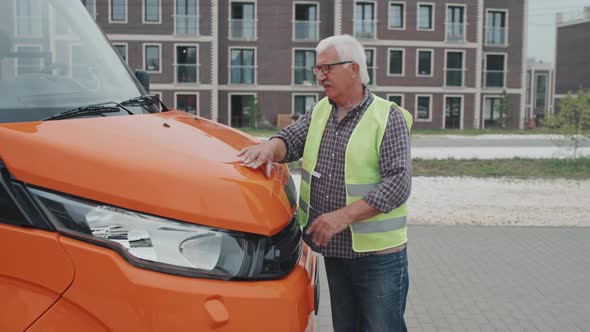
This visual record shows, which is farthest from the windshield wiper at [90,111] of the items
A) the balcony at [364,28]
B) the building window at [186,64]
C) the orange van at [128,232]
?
the balcony at [364,28]

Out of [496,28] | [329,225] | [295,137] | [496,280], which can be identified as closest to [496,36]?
[496,28]

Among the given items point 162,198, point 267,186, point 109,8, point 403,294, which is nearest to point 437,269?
point 403,294

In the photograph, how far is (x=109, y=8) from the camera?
4312 centimetres

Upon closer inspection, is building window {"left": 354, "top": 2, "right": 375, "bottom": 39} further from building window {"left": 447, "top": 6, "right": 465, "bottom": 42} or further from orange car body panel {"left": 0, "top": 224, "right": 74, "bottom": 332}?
orange car body panel {"left": 0, "top": 224, "right": 74, "bottom": 332}

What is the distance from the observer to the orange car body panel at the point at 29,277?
1.87m

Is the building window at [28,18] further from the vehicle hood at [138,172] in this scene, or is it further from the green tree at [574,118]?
the green tree at [574,118]

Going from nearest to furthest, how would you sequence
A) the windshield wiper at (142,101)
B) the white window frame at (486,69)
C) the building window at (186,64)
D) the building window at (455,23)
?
the windshield wiper at (142,101) → the building window at (186,64) → the building window at (455,23) → the white window frame at (486,69)

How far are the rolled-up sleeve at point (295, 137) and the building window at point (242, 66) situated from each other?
42.5 m

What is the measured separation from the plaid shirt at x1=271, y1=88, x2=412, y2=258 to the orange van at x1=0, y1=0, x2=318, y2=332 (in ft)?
2.10

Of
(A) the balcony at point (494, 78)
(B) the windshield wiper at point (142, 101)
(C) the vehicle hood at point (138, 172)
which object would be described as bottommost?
(C) the vehicle hood at point (138, 172)

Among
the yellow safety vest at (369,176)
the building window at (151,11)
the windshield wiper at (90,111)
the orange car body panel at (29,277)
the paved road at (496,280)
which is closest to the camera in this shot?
the orange car body panel at (29,277)

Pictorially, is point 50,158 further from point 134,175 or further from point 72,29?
point 72,29

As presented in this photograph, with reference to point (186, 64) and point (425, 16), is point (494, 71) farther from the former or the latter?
point (186, 64)

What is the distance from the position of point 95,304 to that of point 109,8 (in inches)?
1748
